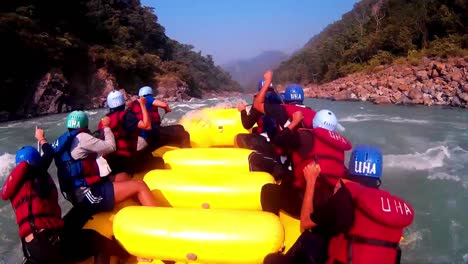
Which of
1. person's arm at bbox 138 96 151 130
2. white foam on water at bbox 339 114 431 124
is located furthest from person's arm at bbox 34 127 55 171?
white foam on water at bbox 339 114 431 124

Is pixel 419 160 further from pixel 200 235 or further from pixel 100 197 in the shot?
pixel 100 197

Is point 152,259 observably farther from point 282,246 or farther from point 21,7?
point 21,7

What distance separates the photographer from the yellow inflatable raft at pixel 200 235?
245 centimetres

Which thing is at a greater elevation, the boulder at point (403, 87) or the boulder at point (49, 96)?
the boulder at point (49, 96)

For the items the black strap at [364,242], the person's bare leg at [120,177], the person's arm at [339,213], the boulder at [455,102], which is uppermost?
the person's arm at [339,213]

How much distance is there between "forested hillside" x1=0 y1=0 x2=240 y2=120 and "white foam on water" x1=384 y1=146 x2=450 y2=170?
18383 millimetres

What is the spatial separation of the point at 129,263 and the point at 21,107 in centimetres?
1998

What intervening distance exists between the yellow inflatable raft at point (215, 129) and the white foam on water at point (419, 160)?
10.4 feet

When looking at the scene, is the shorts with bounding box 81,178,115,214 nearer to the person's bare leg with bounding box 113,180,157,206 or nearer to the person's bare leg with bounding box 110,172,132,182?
the person's bare leg with bounding box 113,180,157,206

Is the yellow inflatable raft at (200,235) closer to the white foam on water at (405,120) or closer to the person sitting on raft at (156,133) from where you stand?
the person sitting on raft at (156,133)

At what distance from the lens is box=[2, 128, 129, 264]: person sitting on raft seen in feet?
7.76

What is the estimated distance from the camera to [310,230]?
93.9 inches

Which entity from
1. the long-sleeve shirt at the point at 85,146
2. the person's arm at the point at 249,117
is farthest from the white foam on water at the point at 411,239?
the long-sleeve shirt at the point at 85,146

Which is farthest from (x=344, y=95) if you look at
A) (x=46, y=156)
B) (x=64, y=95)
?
(x=46, y=156)
